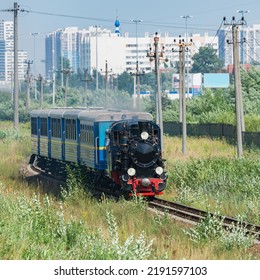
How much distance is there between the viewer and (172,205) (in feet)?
93.0

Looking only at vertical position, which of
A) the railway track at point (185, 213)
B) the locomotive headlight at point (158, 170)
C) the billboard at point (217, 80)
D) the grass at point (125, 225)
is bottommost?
the railway track at point (185, 213)

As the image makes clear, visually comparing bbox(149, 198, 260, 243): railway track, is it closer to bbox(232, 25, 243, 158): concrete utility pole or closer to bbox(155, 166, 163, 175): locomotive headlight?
bbox(155, 166, 163, 175): locomotive headlight

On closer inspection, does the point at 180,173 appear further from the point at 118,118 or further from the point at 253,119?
the point at 253,119

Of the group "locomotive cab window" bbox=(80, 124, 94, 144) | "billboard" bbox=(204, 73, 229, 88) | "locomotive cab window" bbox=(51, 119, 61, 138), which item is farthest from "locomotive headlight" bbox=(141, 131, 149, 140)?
"billboard" bbox=(204, 73, 229, 88)

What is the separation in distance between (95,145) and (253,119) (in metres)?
36.9

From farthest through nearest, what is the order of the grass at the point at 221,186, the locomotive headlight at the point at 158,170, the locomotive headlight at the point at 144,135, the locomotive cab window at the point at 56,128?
the locomotive cab window at the point at 56,128 → the locomotive headlight at the point at 158,170 → the locomotive headlight at the point at 144,135 → the grass at the point at 221,186

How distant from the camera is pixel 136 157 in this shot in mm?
27938

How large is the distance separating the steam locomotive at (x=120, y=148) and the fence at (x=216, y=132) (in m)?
20.9

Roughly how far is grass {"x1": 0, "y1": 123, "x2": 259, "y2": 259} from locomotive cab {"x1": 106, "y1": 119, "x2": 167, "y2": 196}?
2.97 ft

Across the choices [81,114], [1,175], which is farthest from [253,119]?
[81,114]

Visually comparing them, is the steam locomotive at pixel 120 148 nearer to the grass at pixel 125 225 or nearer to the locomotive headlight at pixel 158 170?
the locomotive headlight at pixel 158 170

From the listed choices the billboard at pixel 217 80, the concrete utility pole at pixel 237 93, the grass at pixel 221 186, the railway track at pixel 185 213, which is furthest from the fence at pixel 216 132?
the billboard at pixel 217 80

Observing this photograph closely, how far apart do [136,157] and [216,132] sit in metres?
37.1

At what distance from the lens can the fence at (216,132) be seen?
53.4 meters
